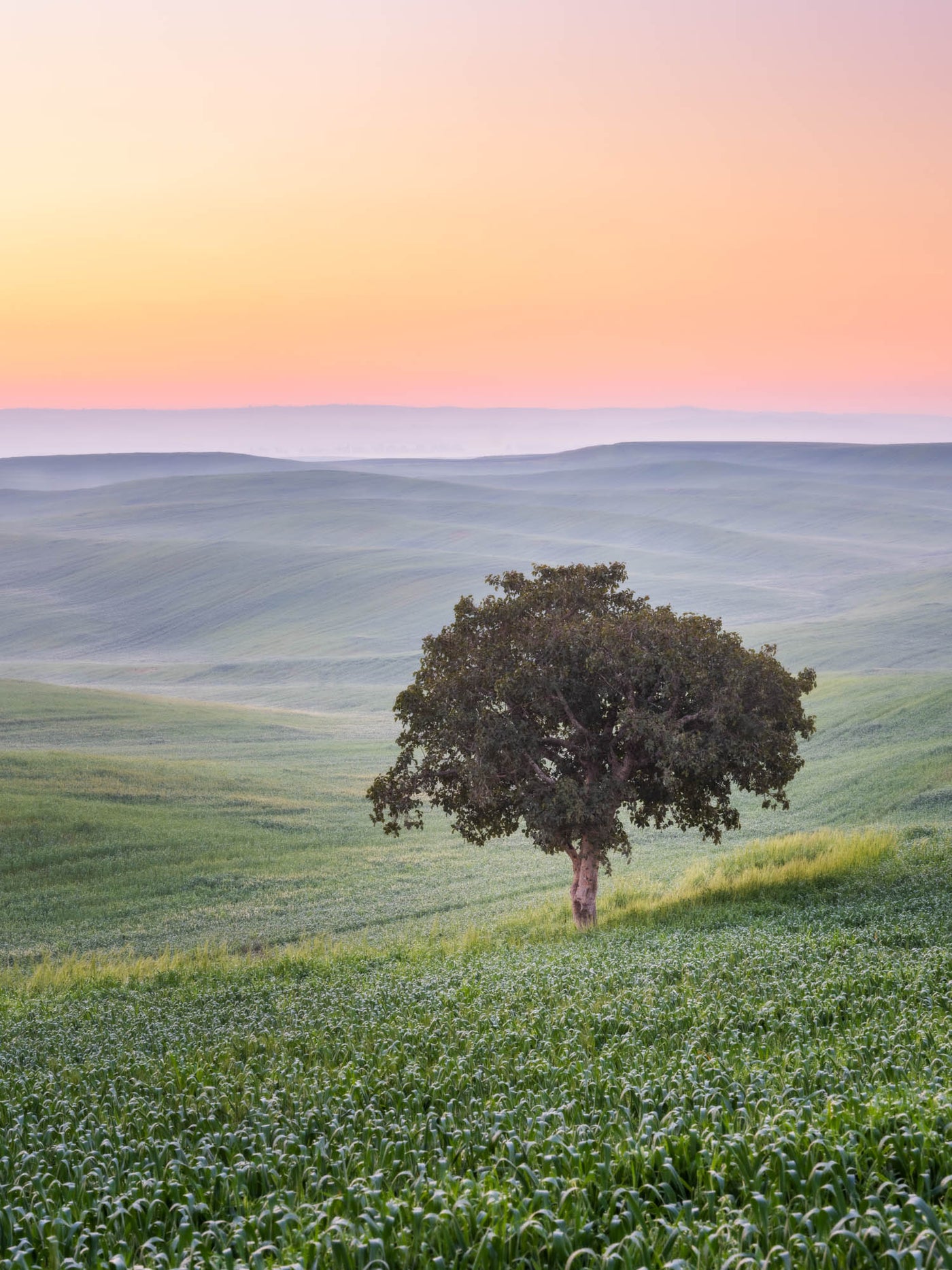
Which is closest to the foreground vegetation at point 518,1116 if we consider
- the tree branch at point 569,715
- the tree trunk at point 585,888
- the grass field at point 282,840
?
the tree trunk at point 585,888

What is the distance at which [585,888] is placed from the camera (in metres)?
24.2

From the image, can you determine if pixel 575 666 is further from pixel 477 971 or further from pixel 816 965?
pixel 816 965

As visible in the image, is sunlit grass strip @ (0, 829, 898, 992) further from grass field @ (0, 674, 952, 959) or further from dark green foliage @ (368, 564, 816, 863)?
grass field @ (0, 674, 952, 959)

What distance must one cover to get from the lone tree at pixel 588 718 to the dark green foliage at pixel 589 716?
4 centimetres

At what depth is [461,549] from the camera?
185 m

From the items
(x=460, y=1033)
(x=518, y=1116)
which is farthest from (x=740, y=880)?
(x=518, y=1116)

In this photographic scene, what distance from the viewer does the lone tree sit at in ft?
74.1

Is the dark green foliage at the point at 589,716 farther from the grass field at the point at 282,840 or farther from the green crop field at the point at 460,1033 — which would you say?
the grass field at the point at 282,840

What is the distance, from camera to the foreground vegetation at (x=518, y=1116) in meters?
5.77

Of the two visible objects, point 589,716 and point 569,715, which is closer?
point 569,715

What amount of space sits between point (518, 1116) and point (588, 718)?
53.4 feet

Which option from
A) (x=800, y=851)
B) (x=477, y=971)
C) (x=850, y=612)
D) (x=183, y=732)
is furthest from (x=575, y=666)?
(x=850, y=612)

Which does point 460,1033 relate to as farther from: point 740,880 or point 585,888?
point 740,880

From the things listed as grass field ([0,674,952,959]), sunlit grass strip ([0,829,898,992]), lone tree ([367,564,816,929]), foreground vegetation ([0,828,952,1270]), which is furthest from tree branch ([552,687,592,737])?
grass field ([0,674,952,959])
